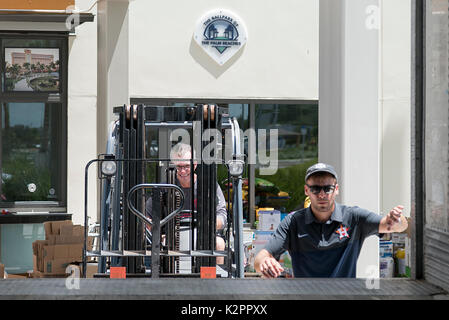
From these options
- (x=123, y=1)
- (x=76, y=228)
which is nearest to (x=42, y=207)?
(x=76, y=228)

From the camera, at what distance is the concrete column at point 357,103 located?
5.11m

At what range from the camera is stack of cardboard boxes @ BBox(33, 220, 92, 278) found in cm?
→ 743

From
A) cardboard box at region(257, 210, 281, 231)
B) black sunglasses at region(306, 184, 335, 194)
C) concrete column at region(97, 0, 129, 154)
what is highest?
concrete column at region(97, 0, 129, 154)

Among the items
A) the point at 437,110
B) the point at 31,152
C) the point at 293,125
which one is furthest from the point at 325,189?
the point at 31,152

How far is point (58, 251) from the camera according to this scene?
24.9 ft

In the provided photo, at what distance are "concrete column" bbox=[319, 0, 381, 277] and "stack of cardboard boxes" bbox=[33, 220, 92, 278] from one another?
360 centimetres

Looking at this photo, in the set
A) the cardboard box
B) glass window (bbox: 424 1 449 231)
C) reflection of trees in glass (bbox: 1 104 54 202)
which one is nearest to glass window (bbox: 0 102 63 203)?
reflection of trees in glass (bbox: 1 104 54 202)

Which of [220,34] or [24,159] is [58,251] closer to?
[24,159]

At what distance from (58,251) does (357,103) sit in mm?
4116

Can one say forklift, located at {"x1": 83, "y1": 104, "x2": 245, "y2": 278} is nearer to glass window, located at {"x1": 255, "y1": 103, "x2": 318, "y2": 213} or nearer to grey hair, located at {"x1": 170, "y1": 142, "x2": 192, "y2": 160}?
grey hair, located at {"x1": 170, "y1": 142, "x2": 192, "y2": 160}

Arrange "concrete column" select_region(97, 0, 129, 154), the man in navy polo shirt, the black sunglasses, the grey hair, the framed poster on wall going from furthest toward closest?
the framed poster on wall → "concrete column" select_region(97, 0, 129, 154) → the grey hair → the black sunglasses → the man in navy polo shirt

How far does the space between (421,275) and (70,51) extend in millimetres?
9312
